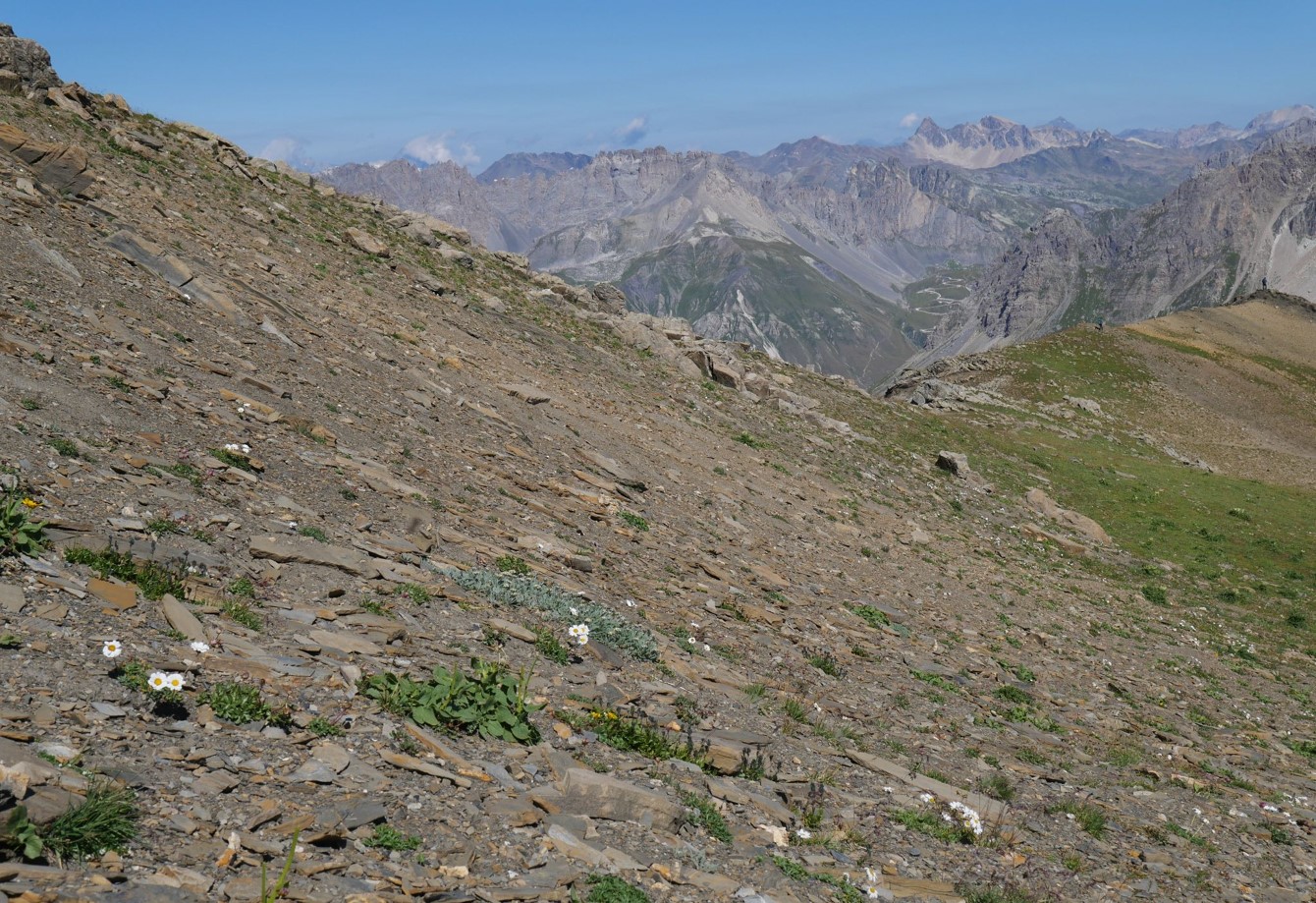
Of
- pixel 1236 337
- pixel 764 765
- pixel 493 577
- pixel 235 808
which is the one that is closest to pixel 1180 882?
pixel 764 765

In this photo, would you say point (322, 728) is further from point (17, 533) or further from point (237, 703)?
point (17, 533)

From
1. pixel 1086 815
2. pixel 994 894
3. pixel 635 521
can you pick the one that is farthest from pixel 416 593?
pixel 1086 815

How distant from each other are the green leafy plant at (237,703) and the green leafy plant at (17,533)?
309 cm

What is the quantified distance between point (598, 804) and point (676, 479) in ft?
Answer: 58.2

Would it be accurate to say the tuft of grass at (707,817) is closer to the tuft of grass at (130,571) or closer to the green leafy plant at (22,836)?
the green leafy plant at (22,836)

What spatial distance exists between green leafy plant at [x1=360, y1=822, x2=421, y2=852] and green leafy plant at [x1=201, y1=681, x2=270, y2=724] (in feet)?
6.09

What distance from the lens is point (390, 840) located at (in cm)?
722

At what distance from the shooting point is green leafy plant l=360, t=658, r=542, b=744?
9391mm

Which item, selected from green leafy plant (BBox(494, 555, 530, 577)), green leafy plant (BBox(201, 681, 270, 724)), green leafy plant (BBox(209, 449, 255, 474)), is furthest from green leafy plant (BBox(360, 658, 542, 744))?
green leafy plant (BBox(209, 449, 255, 474))

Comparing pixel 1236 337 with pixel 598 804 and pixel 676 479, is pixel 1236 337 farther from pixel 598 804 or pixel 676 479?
pixel 598 804

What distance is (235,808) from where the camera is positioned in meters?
6.96

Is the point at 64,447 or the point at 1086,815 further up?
the point at 64,447

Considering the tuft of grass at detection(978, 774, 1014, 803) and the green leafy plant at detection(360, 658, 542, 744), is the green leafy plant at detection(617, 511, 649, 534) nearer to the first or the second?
the tuft of grass at detection(978, 774, 1014, 803)

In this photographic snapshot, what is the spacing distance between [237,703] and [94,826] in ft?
7.10
